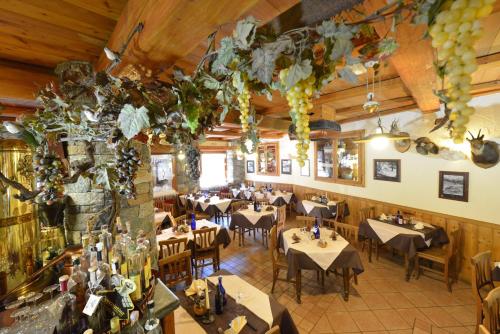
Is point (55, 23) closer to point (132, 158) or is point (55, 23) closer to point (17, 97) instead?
point (17, 97)

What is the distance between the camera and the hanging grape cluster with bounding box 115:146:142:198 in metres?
0.93

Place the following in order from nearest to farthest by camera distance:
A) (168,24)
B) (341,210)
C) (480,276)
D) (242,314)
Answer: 1. (168,24)
2. (242,314)
3. (480,276)
4. (341,210)

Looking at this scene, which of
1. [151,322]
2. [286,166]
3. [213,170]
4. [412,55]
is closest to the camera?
[151,322]

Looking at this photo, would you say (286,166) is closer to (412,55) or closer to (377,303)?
(377,303)

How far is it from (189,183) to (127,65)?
6.97 meters

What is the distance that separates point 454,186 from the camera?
3715 millimetres

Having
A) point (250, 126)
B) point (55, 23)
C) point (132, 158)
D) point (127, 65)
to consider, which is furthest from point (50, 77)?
point (250, 126)

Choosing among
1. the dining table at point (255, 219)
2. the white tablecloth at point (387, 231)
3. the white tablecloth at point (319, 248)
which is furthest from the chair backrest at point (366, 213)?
the dining table at point (255, 219)

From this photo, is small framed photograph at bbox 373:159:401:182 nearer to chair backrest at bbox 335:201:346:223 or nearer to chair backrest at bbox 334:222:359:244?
chair backrest at bbox 335:201:346:223

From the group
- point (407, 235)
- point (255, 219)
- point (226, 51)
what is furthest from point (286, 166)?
point (226, 51)

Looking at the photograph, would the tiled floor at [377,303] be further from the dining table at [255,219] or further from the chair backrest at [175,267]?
the chair backrest at [175,267]

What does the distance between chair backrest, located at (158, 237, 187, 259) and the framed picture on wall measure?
17.3ft

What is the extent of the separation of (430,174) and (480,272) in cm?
211

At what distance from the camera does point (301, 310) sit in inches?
113
